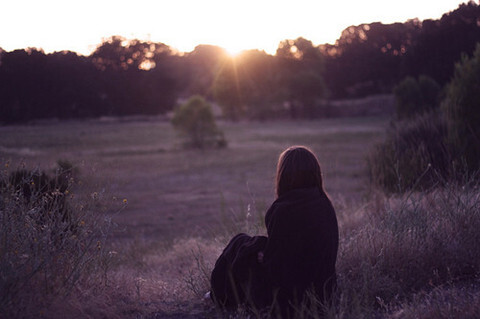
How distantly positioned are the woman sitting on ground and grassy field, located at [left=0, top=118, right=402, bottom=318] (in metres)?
0.66

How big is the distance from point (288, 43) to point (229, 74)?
12.2m

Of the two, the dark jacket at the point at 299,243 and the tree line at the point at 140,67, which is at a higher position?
the tree line at the point at 140,67

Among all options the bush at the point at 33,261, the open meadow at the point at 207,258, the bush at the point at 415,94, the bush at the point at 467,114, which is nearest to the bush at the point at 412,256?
the open meadow at the point at 207,258

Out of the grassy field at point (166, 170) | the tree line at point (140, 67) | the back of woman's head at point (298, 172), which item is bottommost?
the grassy field at point (166, 170)

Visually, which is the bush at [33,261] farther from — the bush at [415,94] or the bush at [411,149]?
the bush at [415,94]

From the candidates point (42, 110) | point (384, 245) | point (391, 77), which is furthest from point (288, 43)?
point (384, 245)

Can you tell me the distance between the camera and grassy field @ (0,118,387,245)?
5.54 meters

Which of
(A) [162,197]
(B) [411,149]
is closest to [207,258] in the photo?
(B) [411,149]

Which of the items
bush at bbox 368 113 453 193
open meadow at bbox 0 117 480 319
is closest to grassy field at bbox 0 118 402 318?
open meadow at bbox 0 117 480 319

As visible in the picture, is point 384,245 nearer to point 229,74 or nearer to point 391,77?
point 391,77

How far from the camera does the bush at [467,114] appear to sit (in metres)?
9.29

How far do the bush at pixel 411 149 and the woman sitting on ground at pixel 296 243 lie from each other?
588 centimetres

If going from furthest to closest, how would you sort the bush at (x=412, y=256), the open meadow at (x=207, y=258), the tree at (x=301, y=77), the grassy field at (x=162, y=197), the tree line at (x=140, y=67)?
the tree at (x=301, y=77)
the tree line at (x=140, y=67)
the grassy field at (x=162, y=197)
the bush at (x=412, y=256)
the open meadow at (x=207, y=258)

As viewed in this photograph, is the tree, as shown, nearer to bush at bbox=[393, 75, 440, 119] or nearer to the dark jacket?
bush at bbox=[393, 75, 440, 119]
